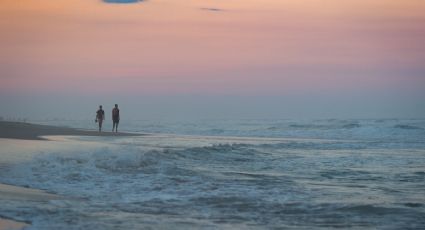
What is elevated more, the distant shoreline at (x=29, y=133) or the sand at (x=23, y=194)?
the distant shoreline at (x=29, y=133)

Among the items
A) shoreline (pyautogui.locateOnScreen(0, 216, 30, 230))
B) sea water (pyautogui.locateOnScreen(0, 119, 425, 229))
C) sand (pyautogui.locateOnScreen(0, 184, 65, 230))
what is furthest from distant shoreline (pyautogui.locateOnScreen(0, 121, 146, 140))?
shoreline (pyautogui.locateOnScreen(0, 216, 30, 230))

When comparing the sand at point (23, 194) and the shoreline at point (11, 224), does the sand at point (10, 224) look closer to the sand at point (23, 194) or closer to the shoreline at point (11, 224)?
the shoreline at point (11, 224)

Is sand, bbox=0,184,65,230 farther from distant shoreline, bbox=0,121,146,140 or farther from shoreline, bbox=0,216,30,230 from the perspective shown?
distant shoreline, bbox=0,121,146,140

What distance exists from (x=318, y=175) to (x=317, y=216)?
612 centimetres

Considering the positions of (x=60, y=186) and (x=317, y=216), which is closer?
(x=317, y=216)

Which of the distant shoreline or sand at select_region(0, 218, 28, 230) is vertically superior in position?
the distant shoreline

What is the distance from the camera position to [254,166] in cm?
1736

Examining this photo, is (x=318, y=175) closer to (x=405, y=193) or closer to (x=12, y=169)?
(x=405, y=193)

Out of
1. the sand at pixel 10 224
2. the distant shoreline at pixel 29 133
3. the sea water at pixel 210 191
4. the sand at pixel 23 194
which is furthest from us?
the distant shoreline at pixel 29 133

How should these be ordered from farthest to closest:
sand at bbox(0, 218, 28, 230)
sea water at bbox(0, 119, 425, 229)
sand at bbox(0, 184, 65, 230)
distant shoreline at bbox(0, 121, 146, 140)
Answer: distant shoreline at bbox(0, 121, 146, 140) < sand at bbox(0, 184, 65, 230) < sea water at bbox(0, 119, 425, 229) < sand at bbox(0, 218, 28, 230)

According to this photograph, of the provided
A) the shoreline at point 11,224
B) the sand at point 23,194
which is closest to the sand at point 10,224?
the shoreline at point 11,224

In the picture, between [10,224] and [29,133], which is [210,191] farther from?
[29,133]

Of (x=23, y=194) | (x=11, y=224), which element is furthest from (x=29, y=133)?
(x=11, y=224)

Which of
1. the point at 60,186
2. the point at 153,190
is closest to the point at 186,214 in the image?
the point at 153,190
